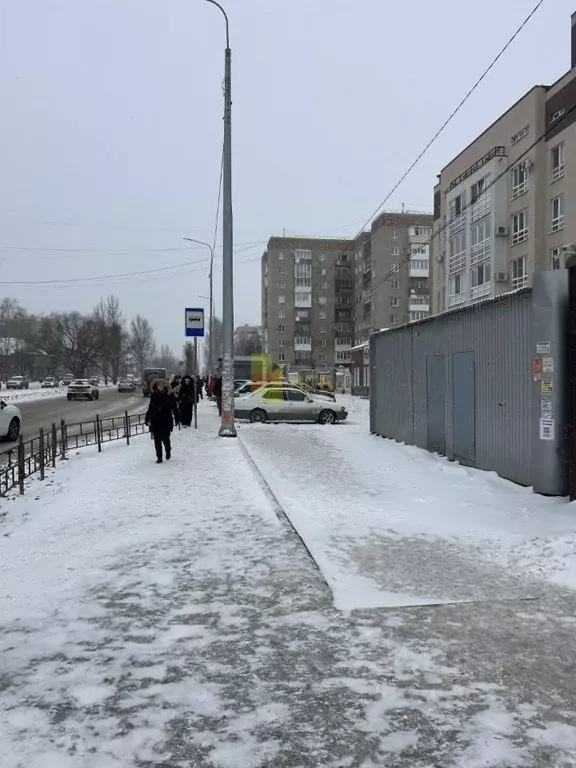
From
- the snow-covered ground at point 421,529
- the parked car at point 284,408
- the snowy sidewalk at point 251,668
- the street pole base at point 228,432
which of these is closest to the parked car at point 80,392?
the parked car at point 284,408

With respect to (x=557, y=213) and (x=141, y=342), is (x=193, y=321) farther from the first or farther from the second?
(x=141, y=342)

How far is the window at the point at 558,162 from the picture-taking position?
3161 centimetres

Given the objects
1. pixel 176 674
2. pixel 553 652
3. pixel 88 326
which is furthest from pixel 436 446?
pixel 88 326

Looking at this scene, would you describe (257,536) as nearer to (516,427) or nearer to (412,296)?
(516,427)

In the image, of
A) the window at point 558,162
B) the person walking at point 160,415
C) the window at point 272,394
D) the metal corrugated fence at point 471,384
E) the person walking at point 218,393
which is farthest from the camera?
the window at point 558,162

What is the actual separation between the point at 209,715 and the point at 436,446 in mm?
9395

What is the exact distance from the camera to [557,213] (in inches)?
1273

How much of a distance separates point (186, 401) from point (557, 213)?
23.5m

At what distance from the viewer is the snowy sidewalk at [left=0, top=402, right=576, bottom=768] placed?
274 centimetres

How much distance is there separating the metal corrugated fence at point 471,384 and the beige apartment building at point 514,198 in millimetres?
17825

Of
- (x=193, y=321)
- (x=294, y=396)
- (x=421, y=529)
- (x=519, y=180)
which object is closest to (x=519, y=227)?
(x=519, y=180)

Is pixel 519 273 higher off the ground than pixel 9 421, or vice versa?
pixel 519 273

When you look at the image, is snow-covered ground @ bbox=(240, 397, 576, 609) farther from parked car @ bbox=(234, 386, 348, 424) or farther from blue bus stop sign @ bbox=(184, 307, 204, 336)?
parked car @ bbox=(234, 386, 348, 424)

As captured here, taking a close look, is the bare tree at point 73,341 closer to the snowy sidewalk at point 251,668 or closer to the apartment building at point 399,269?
the apartment building at point 399,269
